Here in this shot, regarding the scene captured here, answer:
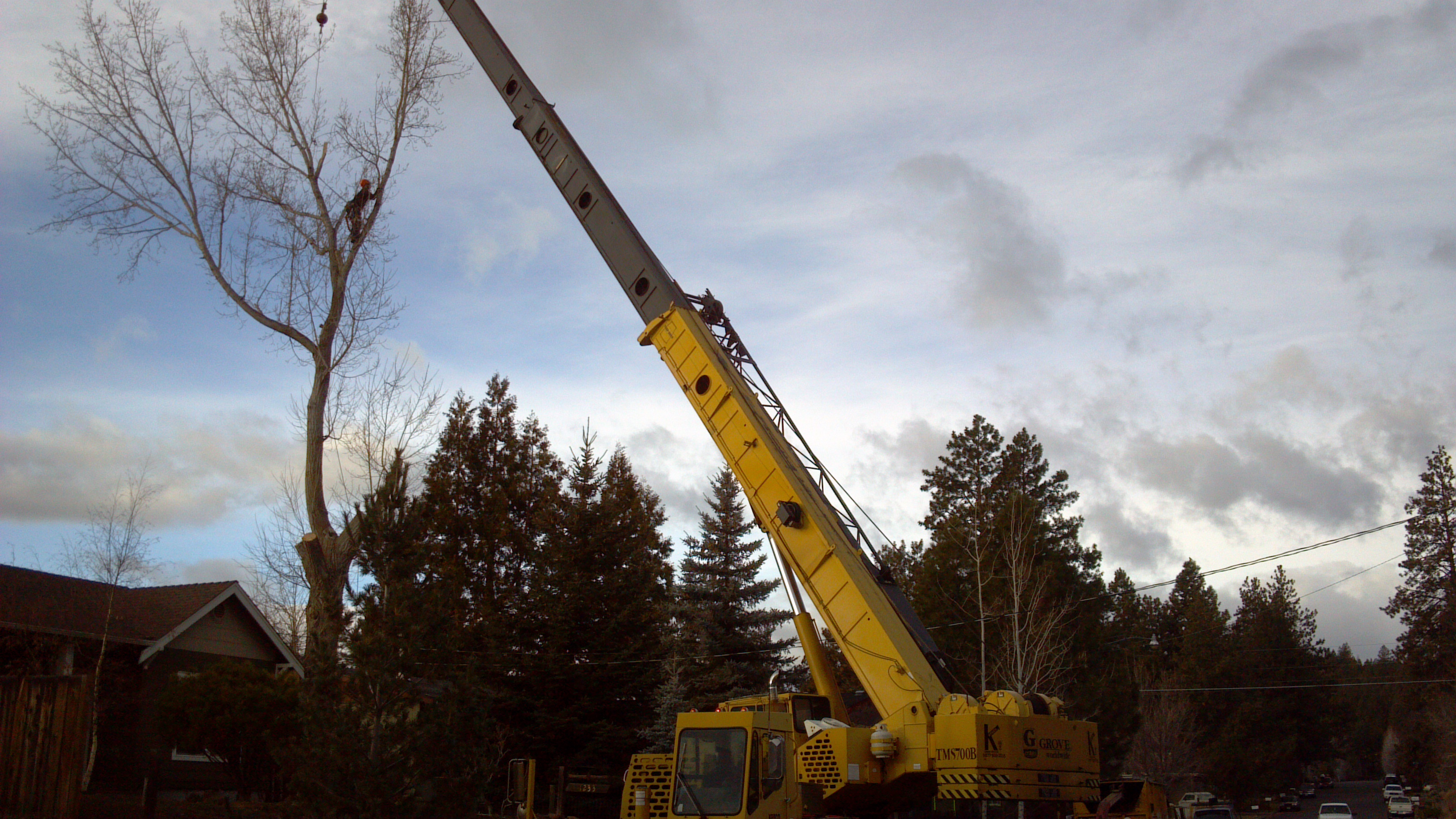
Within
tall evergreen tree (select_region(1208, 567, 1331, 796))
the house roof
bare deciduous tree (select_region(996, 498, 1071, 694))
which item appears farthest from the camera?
tall evergreen tree (select_region(1208, 567, 1331, 796))

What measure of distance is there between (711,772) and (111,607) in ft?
47.1

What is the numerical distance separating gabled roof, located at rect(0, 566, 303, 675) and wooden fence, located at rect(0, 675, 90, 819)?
770 cm

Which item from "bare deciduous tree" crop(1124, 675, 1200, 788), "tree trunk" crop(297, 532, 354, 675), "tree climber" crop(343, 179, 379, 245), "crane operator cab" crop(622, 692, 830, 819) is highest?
"tree climber" crop(343, 179, 379, 245)

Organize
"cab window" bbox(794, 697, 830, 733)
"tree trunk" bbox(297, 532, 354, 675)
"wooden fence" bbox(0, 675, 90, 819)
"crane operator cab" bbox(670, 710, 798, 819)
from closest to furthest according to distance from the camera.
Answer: "crane operator cab" bbox(670, 710, 798, 819) → "wooden fence" bbox(0, 675, 90, 819) → "cab window" bbox(794, 697, 830, 733) → "tree trunk" bbox(297, 532, 354, 675)

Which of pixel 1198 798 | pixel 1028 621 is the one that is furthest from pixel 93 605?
pixel 1198 798

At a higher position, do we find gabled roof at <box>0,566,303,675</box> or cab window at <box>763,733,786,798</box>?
gabled roof at <box>0,566,303,675</box>

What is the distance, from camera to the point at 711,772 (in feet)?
31.7

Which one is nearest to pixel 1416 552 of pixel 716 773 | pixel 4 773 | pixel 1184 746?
pixel 1184 746

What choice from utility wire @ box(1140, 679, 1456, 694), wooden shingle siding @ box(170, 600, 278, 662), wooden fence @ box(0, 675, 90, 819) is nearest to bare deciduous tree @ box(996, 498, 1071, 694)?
utility wire @ box(1140, 679, 1456, 694)

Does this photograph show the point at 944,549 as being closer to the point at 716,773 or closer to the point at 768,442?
the point at 768,442

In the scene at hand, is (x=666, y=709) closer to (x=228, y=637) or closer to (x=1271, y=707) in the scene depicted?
(x=228, y=637)

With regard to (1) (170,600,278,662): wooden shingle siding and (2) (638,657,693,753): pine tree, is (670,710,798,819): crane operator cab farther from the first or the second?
(2) (638,657,693,753): pine tree

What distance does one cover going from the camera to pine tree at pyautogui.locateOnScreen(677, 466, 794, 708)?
30.7m

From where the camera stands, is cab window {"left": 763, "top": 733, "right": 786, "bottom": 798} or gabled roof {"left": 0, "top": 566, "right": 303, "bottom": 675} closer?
cab window {"left": 763, "top": 733, "right": 786, "bottom": 798}
